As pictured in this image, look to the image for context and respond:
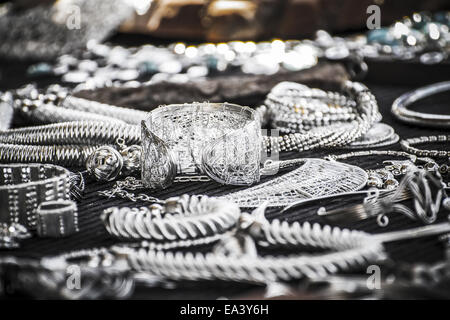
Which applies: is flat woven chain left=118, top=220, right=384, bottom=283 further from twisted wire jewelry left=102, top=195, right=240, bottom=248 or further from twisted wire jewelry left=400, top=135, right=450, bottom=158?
twisted wire jewelry left=400, top=135, right=450, bottom=158

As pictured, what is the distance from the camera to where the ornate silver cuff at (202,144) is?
1023mm

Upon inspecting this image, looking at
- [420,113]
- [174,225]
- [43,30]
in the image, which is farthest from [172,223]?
[43,30]

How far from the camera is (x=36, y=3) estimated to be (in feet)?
7.21

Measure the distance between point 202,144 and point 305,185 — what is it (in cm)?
19

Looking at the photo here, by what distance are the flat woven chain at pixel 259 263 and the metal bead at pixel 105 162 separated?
30 cm

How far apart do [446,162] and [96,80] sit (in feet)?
3.30

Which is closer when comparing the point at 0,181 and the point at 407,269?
the point at 407,269

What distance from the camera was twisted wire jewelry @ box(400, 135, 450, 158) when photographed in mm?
1184

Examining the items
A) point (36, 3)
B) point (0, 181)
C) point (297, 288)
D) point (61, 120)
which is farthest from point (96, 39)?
point (297, 288)

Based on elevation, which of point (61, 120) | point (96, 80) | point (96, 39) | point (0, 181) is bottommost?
point (0, 181)

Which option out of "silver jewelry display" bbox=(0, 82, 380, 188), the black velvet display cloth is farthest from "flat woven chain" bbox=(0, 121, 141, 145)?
the black velvet display cloth

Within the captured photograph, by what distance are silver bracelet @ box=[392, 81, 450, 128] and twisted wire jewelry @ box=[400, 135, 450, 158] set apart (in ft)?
0.21

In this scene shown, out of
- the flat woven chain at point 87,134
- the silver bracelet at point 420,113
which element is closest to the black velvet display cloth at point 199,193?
the flat woven chain at point 87,134
